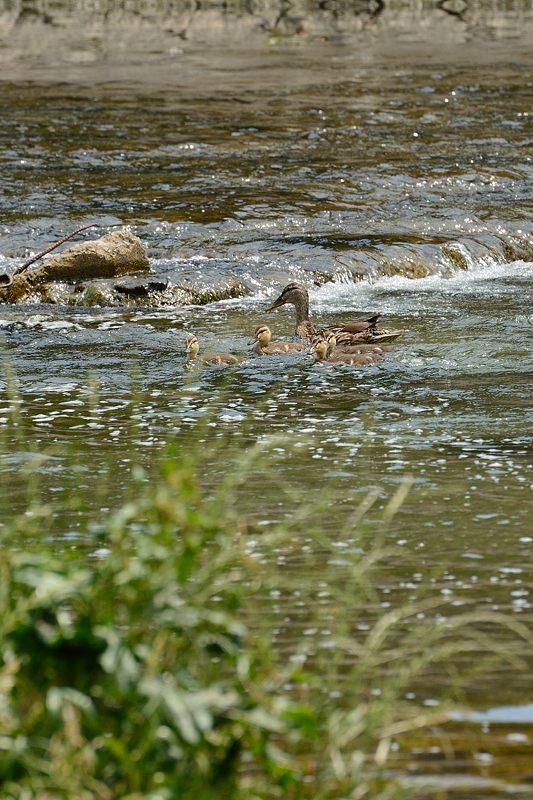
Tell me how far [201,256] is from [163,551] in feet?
37.6

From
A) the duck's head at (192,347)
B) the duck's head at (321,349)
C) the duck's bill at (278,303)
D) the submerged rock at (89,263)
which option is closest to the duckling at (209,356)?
the duck's head at (192,347)

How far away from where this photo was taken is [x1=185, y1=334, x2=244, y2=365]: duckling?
10.8 m

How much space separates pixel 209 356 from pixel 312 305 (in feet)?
10.9

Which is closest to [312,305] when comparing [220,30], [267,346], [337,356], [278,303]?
[278,303]

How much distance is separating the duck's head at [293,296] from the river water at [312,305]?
0.23 meters

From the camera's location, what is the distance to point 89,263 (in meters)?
14.1

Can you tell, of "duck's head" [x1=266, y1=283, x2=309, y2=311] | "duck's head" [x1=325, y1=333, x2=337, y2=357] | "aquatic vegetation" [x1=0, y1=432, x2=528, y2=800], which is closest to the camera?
"aquatic vegetation" [x1=0, y1=432, x2=528, y2=800]

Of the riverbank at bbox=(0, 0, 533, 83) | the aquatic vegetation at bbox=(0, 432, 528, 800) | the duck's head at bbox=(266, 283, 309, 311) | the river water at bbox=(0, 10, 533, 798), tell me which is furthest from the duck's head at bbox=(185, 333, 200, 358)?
the riverbank at bbox=(0, 0, 533, 83)

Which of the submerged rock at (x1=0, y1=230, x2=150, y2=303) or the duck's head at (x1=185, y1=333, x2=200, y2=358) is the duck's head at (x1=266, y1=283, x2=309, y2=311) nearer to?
the duck's head at (x1=185, y1=333, x2=200, y2=358)

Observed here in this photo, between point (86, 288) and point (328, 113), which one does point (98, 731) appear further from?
point (328, 113)

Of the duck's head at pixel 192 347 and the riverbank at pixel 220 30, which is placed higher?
the duck's head at pixel 192 347

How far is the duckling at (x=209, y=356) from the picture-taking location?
1075cm

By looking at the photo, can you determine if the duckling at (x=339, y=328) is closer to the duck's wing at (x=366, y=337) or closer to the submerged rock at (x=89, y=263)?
the duck's wing at (x=366, y=337)

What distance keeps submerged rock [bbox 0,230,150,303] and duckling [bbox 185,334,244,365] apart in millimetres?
3145
